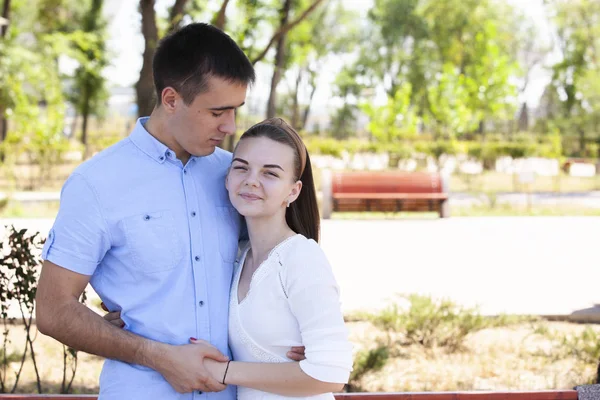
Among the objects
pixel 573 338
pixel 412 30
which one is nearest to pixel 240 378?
pixel 573 338

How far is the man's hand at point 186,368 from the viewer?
6.58ft

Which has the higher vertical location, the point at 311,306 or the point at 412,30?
the point at 412,30

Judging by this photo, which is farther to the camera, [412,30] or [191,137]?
[412,30]

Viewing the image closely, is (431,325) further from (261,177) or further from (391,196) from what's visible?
(391,196)

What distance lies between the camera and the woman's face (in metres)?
2.14

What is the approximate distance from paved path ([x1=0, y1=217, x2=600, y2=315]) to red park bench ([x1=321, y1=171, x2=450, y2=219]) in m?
0.43

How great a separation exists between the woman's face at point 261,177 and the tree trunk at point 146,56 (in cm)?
466

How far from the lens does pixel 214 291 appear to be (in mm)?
2139

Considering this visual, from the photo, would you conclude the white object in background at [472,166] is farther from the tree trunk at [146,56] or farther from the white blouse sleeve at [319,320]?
the white blouse sleeve at [319,320]

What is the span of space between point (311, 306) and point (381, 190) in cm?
1352

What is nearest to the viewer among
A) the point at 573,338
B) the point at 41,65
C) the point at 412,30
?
the point at 573,338

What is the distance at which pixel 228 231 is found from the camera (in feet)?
7.36

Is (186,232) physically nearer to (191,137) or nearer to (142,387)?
(191,137)

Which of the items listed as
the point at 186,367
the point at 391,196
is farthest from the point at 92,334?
the point at 391,196
